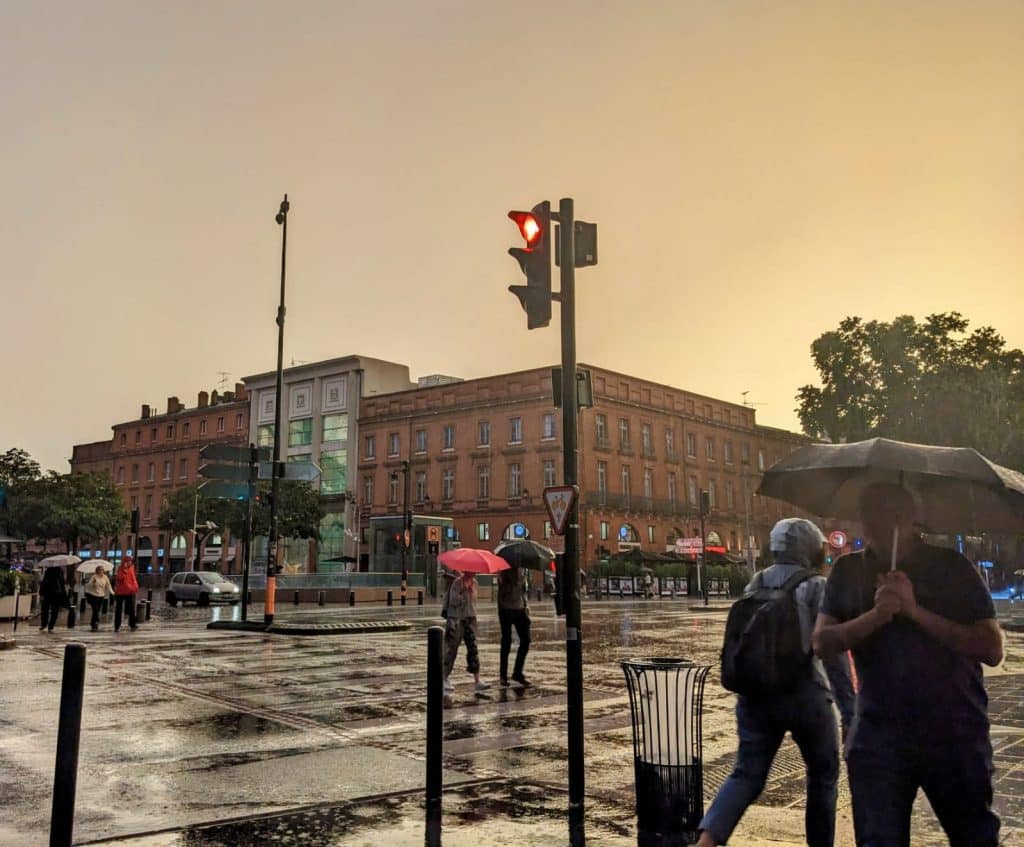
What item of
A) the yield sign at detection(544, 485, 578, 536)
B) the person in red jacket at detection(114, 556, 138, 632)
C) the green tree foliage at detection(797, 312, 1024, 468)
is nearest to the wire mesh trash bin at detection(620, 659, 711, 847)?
the yield sign at detection(544, 485, 578, 536)

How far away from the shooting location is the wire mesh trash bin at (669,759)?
4.57 m

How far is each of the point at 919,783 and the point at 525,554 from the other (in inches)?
314

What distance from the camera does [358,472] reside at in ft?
212

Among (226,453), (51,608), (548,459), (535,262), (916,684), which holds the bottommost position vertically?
(51,608)

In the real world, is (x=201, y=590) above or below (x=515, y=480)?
below

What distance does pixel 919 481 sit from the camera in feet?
12.6

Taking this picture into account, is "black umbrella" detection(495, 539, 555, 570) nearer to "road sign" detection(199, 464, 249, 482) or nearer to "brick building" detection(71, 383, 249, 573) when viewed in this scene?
"road sign" detection(199, 464, 249, 482)

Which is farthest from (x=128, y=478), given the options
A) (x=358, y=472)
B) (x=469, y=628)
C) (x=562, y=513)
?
(x=562, y=513)

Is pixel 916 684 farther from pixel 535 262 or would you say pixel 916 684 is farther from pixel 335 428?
pixel 335 428

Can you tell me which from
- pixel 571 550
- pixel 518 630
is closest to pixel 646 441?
pixel 518 630

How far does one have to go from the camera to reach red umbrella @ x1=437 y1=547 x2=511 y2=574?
10477mm

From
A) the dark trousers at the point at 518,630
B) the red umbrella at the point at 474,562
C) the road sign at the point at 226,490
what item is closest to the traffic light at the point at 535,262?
the red umbrella at the point at 474,562

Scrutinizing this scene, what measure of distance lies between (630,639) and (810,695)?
14632 millimetres

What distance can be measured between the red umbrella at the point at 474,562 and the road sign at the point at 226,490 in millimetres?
9166
